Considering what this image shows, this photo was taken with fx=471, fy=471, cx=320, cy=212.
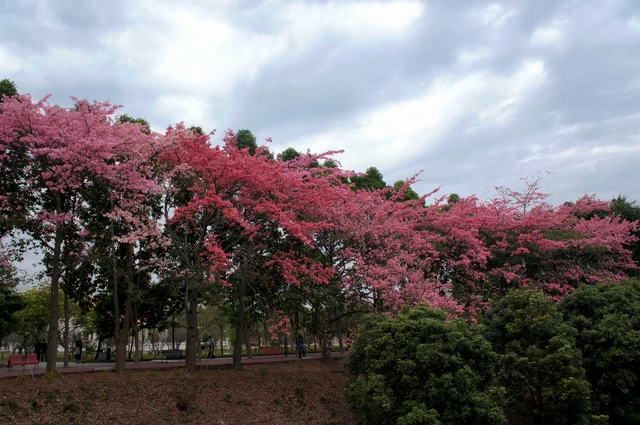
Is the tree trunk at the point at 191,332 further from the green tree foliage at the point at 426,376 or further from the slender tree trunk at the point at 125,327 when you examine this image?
the green tree foliage at the point at 426,376

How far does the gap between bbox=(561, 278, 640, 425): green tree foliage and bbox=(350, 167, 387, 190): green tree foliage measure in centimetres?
1295

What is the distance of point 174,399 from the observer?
975 cm

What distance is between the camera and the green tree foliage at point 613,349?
926 centimetres

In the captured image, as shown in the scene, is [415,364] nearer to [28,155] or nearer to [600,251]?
[28,155]

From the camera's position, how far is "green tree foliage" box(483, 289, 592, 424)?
8.68m

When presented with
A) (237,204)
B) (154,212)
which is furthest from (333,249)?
(154,212)

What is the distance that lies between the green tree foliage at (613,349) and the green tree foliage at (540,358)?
22.9 inches

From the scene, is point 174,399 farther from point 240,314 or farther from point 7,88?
point 7,88

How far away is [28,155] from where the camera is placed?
11.4m

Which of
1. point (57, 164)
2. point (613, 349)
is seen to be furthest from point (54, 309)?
point (613, 349)

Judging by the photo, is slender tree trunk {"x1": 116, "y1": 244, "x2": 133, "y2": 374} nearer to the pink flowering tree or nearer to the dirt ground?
the pink flowering tree

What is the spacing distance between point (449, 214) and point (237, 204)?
32.0 feet

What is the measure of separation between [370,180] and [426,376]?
16.3 meters

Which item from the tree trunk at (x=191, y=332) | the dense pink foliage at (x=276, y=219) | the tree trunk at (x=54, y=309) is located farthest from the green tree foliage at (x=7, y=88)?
the tree trunk at (x=191, y=332)
